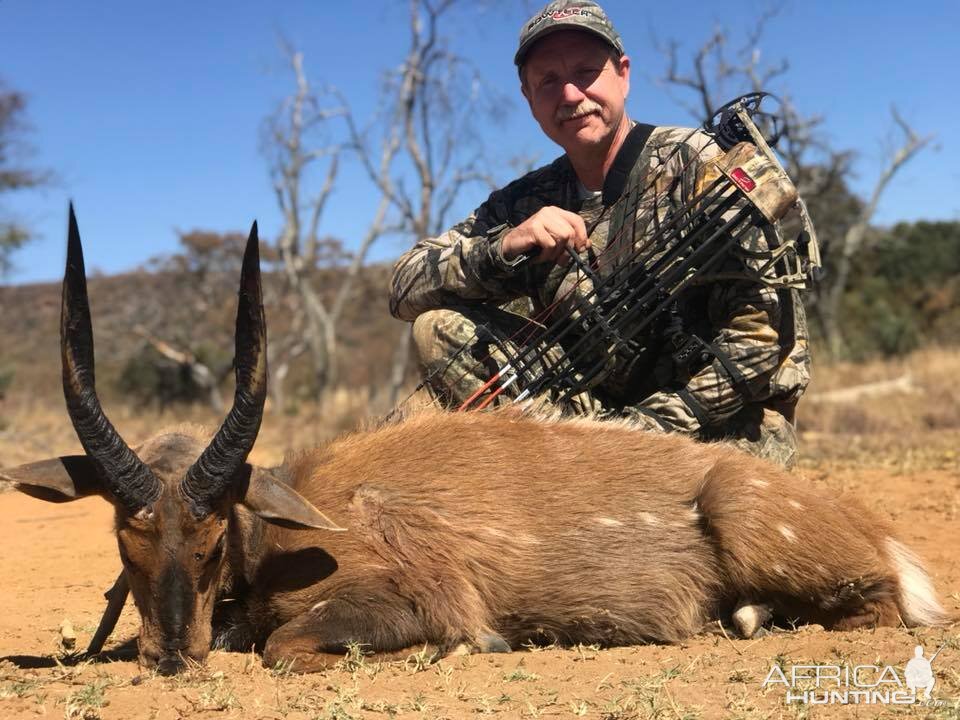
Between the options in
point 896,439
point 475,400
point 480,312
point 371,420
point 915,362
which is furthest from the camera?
point 915,362

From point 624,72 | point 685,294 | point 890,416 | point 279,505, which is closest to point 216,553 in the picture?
point 279,505

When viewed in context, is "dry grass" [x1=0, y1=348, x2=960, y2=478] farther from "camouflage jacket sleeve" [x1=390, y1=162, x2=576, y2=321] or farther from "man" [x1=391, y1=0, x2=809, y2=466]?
"man" [x1=391, y1=0, x2=809, y2=466]

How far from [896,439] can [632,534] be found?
8232mm

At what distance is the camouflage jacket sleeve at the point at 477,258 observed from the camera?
5727 millimetres

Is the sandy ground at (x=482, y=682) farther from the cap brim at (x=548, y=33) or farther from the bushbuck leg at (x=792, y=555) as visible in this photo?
the cap brim at (x=548, y=33)

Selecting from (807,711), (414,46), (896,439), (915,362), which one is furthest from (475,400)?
(414,46)

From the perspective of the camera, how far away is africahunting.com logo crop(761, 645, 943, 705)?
3232mm

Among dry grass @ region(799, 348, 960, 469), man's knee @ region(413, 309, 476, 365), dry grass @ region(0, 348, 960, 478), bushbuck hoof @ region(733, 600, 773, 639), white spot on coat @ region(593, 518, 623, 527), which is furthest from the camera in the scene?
dry grass @ region(0, 348, 960, 478)

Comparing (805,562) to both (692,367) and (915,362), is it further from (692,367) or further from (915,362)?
(915,362)

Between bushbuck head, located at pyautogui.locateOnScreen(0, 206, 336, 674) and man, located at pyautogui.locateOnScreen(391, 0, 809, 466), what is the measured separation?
2.00 m

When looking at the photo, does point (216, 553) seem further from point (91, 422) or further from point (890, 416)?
point (890, 416)

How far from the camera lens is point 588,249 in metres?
5.74

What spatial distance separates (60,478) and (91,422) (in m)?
0.33

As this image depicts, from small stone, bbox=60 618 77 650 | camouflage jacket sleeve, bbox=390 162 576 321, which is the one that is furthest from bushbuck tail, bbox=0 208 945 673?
camouflage jacket sleeve, bbox=390 162 576 321
